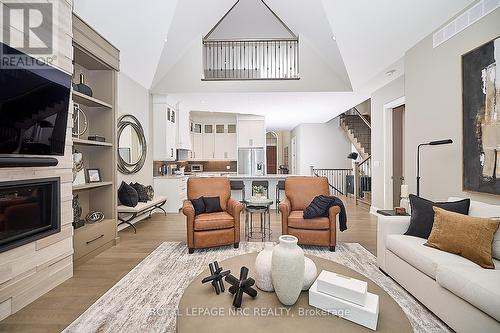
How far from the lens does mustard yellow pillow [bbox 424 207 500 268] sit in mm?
1865

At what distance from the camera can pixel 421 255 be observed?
207 centimetres

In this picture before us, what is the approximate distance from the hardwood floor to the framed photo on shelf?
1022mm

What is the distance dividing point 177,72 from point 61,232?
14.0ft

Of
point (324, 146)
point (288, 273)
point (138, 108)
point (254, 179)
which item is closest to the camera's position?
point (288, 273)

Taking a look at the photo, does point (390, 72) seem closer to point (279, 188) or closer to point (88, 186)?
point (279, 188)

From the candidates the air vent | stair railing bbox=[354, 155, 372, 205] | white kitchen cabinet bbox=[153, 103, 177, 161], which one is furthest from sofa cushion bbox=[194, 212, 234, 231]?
stair railing bbox=[354, 155, 372, 205]

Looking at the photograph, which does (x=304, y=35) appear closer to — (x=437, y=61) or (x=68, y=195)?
(x=437, y=61)

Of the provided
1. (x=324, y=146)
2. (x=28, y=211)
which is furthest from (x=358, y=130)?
(x=28, y=211)

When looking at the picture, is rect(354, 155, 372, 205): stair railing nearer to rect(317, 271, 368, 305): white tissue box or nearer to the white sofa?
the white sofa

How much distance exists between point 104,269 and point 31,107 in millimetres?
1879

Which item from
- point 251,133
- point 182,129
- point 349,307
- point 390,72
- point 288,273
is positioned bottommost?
point 349,307

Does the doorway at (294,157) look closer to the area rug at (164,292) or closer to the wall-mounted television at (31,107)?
the area rug at (164,292)

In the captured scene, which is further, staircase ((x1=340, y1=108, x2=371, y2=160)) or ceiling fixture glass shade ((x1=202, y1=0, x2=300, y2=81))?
staircase ((x1=340, y1=108, x2=371, y2=160))

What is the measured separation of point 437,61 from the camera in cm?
314
